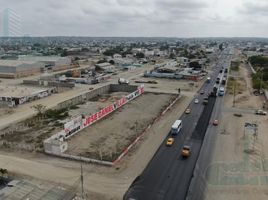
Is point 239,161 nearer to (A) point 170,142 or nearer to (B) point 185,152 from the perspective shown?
(B) point 185,152

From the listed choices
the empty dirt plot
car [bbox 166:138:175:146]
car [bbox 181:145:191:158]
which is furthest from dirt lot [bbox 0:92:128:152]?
car [bbox 181:145:191:158]

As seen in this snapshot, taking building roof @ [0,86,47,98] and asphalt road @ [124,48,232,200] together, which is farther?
building roof @ [0,86,47,98]

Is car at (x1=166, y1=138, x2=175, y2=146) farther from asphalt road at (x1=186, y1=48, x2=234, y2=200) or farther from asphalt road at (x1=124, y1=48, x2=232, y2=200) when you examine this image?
A: asphalt road at (x1=186, y1=48, x2=234, y2=200)

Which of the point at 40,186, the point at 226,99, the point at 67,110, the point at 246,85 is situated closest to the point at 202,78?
the point at 246,85

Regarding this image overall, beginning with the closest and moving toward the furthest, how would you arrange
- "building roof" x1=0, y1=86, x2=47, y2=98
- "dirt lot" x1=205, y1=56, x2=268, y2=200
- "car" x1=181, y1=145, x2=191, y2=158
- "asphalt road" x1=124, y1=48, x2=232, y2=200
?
"asphalt road" x1=124, y1=48, x2=232, y2=200
"dirt lot" x1=205, y1=56, x2=268, y2=200
"car" x1=181, y1=145, x2=191, y2=158
"building roof" x1=0, y1=86, x2=47, y2=98

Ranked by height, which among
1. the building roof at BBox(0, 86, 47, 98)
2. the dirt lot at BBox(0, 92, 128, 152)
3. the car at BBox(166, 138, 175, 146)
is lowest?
the dirt lot at BBox(0, 92, 128, 152)

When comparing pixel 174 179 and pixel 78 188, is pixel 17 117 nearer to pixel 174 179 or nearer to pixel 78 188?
pixel 78 188

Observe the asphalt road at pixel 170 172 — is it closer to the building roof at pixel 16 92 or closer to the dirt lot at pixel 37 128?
the dirt lot at pixel 37 128
